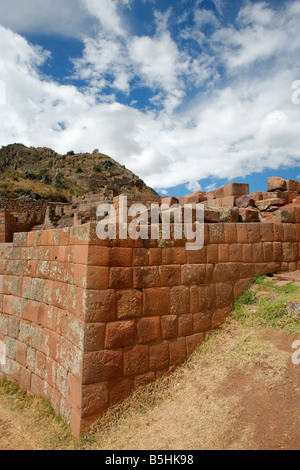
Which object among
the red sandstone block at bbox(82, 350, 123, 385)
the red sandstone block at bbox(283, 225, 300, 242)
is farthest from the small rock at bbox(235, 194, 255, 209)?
the red sandstone block at bbox(82, 350, 123, 385)

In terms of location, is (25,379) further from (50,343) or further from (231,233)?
(231,233)

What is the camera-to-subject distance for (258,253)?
6.40 metres

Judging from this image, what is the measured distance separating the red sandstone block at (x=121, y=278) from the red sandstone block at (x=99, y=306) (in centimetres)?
13

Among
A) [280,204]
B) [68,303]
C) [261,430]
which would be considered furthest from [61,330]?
[280,204]

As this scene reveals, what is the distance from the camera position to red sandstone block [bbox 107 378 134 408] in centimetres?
441

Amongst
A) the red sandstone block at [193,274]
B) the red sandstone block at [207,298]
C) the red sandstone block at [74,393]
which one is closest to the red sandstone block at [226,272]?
the red sandstone block at [207,298]

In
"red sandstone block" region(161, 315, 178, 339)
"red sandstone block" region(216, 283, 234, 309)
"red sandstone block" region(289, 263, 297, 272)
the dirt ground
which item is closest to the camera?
the dirt ground

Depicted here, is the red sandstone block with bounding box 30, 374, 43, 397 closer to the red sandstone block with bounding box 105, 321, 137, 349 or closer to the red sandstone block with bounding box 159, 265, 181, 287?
the red sandstone block with bounding box 105, 321, 137, 349

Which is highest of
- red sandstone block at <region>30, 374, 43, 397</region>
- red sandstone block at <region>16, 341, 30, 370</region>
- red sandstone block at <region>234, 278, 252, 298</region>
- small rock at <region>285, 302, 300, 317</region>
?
red sandstone block at <region>234, 278, 252, 298</region>

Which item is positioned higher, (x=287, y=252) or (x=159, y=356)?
A: (x=287, y=252)

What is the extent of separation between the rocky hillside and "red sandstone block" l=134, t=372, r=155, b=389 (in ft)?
97.4

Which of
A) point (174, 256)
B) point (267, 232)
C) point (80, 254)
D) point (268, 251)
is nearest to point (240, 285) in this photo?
point (268, 251)

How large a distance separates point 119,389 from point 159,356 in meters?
0.81

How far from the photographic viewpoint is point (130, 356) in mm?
4605
